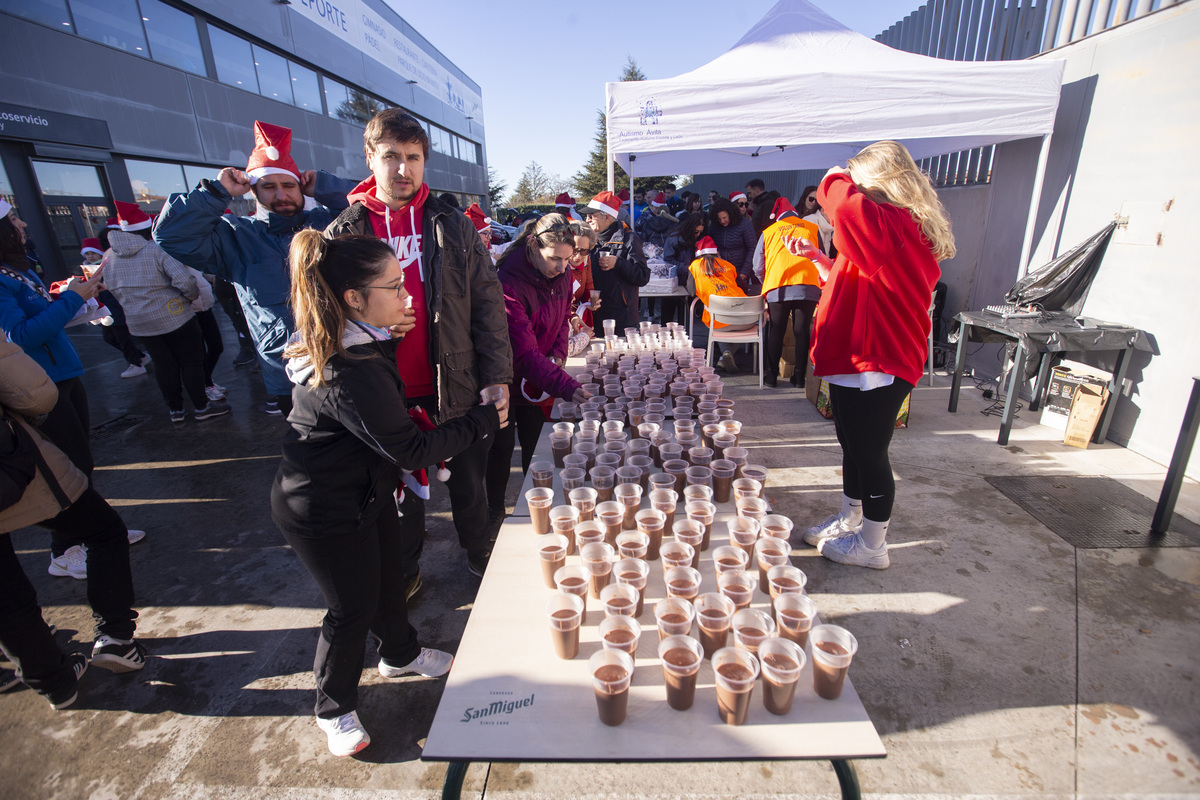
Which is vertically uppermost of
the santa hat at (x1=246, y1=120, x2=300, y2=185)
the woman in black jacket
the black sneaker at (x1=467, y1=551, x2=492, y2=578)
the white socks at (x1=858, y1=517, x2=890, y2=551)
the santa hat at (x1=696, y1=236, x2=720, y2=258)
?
the santa hat at (x1=246, y1=120, x2=300, y2=185)

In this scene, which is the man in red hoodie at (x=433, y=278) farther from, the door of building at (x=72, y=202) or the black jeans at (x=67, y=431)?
the door of building at (x=72, y=202)

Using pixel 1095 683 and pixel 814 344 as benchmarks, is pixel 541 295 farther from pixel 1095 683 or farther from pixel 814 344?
pixel 1095 683

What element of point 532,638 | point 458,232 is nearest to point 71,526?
point 458,232

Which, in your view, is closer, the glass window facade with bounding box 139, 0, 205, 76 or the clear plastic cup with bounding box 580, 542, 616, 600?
the clear plastic cup with bounding box 580, 542, 616, 600

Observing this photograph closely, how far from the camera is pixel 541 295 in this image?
298cm

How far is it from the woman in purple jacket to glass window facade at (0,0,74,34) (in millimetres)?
10874

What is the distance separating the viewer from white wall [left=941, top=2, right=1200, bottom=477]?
12.3 ft

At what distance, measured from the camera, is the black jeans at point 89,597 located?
6.52 feet

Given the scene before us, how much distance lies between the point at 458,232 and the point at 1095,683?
3147 mm

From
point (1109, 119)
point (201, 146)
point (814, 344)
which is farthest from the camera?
point (201, 146)

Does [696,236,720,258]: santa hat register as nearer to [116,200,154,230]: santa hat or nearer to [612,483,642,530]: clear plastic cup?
[612,483,642,530]: clear plastic cup

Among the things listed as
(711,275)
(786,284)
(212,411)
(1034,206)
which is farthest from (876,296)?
(212,411)

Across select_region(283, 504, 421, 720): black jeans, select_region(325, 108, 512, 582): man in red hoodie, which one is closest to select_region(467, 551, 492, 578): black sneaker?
select_region(325, 108, 512, 582): man in red hoodie

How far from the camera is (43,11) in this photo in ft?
27.9
